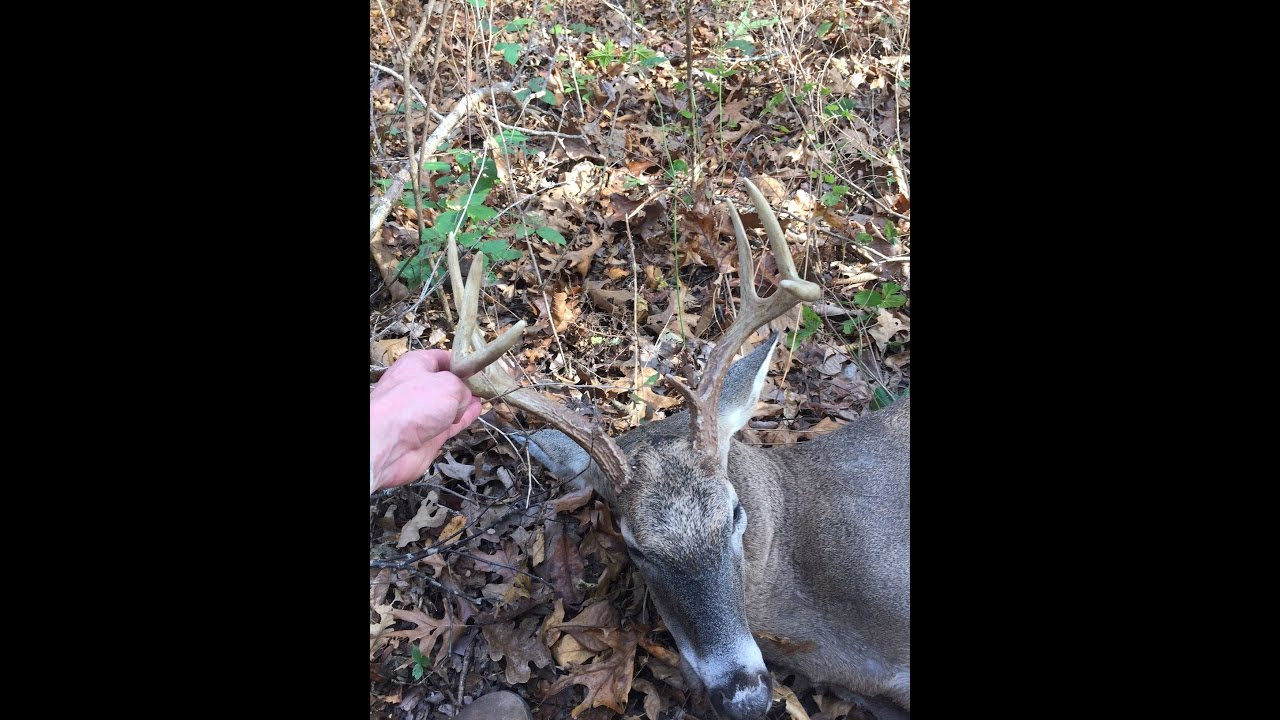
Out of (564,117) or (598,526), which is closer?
(598,526)

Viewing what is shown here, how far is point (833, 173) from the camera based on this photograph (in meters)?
4.91

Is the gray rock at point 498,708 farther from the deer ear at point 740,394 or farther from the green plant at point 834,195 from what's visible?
the green plant at point 834,195

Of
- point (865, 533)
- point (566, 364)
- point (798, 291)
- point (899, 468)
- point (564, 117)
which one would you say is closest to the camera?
point (798, 291)

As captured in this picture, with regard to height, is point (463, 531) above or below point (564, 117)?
below

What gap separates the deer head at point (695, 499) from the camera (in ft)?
9.26

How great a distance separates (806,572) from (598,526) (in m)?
0.85

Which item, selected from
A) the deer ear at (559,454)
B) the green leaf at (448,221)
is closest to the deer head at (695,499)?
the deer ear at (559,454)

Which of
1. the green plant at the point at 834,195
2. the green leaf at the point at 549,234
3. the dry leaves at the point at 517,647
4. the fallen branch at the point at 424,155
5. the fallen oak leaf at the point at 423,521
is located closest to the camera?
the dry leaves at the point at 517,647

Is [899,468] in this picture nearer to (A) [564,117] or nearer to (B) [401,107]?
(A) [564,117]

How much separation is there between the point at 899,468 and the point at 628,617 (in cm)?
128

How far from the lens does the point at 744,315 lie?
3.17m

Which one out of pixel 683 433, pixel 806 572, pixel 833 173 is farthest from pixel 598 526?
pixel 833 173
